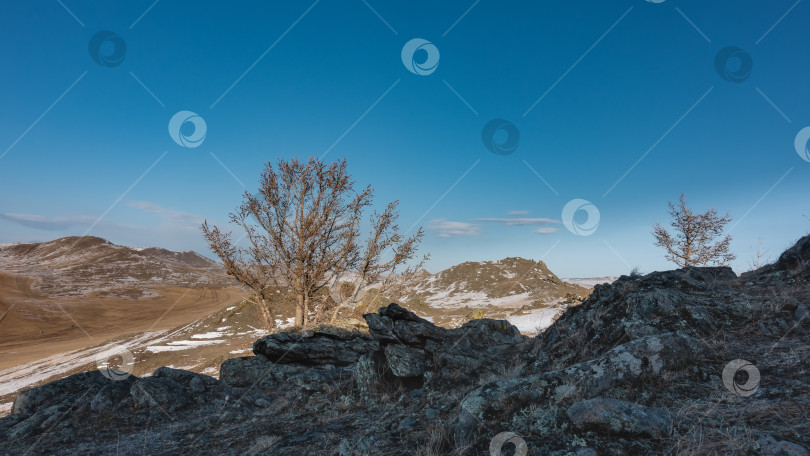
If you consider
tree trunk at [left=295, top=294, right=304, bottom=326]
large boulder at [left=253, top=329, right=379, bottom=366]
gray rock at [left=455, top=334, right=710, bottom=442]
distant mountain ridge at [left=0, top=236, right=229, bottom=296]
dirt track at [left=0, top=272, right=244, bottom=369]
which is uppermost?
distant mountain ridge at [left=0, top=236, right=229, bottom=296]

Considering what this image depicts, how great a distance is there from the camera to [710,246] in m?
30.7

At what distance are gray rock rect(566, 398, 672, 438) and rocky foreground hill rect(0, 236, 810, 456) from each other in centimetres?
1

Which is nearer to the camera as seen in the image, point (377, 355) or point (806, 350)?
point (806, 350)

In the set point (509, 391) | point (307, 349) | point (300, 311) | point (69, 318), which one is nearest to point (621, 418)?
point (509, 391)

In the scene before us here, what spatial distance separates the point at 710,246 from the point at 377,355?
35802 millimetres

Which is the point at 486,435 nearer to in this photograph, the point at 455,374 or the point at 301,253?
the point at 455,374

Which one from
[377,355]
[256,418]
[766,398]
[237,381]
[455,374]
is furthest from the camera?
[237,381]

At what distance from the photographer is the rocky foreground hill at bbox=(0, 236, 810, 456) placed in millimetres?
3107

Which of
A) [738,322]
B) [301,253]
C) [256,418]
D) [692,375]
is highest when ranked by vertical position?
[301,253]

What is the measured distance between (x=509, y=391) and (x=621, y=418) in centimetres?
122

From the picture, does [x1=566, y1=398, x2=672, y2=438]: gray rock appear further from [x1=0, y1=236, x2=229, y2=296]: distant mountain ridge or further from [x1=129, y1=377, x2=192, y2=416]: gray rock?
[x1=0, y1=236, x2=229, y2=296]: distant mountain ridge

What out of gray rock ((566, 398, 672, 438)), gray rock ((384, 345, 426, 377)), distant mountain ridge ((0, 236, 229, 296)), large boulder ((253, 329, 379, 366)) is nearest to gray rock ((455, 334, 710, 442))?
gray rock ((566, 398, 672, 438))

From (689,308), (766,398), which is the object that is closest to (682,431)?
(766,398)

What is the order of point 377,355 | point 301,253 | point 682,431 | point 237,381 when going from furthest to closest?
1. point 301,253
2. point 237,381
3. point 377,355
4. point 682,431
